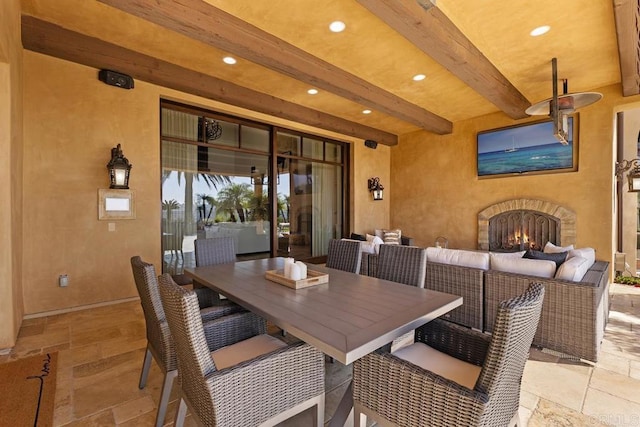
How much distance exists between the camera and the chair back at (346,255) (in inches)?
121

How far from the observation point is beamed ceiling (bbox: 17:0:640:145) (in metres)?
2.98

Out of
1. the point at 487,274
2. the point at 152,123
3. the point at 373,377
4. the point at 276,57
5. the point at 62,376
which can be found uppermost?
the point at 276,57

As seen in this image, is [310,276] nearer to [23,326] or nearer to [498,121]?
[23,326]

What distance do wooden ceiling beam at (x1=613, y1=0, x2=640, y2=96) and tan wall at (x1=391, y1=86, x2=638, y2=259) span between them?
78 cm

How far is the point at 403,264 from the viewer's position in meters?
2.71

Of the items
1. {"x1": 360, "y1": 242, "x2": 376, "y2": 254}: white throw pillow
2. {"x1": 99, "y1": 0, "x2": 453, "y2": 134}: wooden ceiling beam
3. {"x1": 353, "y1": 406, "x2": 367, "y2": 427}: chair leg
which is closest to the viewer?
{"x1": 353, "y1": 406, "x2": 367, "y2": 427}: chair leg

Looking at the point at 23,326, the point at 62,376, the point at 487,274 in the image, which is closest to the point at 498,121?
the point at 487,274

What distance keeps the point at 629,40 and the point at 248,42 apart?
4.18 meters

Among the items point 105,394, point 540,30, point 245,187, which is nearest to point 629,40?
point 540,30

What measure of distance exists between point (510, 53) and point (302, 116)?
135 inches

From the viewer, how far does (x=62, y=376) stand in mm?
2389

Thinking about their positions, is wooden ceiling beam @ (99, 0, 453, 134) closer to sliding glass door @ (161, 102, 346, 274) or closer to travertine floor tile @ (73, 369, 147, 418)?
sliding glass door @ (161, 102, 346, 274)

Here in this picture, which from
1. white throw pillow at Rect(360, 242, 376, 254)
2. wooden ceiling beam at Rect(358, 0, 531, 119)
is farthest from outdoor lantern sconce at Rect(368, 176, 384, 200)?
white throw pillow at Rect(360, 242, 376, 254)

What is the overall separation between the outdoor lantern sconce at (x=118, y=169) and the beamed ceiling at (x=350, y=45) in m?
1.09
